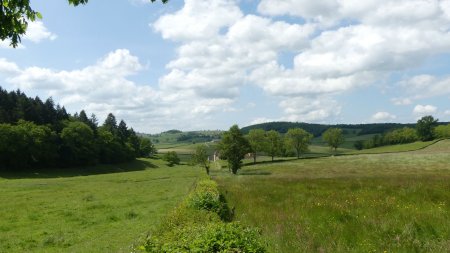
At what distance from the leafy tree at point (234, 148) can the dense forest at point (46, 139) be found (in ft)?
135

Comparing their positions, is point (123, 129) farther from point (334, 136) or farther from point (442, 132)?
point (442, 132)

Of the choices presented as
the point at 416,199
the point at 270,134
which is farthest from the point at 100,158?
the point at 416,199

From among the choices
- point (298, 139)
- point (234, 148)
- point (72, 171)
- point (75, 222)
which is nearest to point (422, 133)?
point (298, 139)

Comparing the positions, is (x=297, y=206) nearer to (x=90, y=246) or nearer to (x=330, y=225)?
(x=330, y=225)

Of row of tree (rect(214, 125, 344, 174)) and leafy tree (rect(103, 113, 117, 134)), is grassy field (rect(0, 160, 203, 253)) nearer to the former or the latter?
row of tree (rect(214, 125, 344, 174))

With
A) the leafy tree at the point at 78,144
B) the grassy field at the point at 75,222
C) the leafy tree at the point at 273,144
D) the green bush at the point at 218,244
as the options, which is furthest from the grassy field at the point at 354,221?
the leafy tree at the point at 273,144

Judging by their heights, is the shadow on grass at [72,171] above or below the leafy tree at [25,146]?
below

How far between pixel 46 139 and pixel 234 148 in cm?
4643

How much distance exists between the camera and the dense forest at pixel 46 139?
8319 centimetres

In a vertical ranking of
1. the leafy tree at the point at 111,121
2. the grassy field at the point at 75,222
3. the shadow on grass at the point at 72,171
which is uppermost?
the leafy tree at the point at 111,121

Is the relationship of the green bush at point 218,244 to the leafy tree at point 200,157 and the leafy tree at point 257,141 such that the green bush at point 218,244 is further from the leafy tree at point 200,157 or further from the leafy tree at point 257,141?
the leafy tree at point 257,141

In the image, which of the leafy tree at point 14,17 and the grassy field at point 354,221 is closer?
the leafy tree at point 14,17

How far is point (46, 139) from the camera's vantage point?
92.8 metres

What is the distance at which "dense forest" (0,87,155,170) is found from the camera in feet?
273
